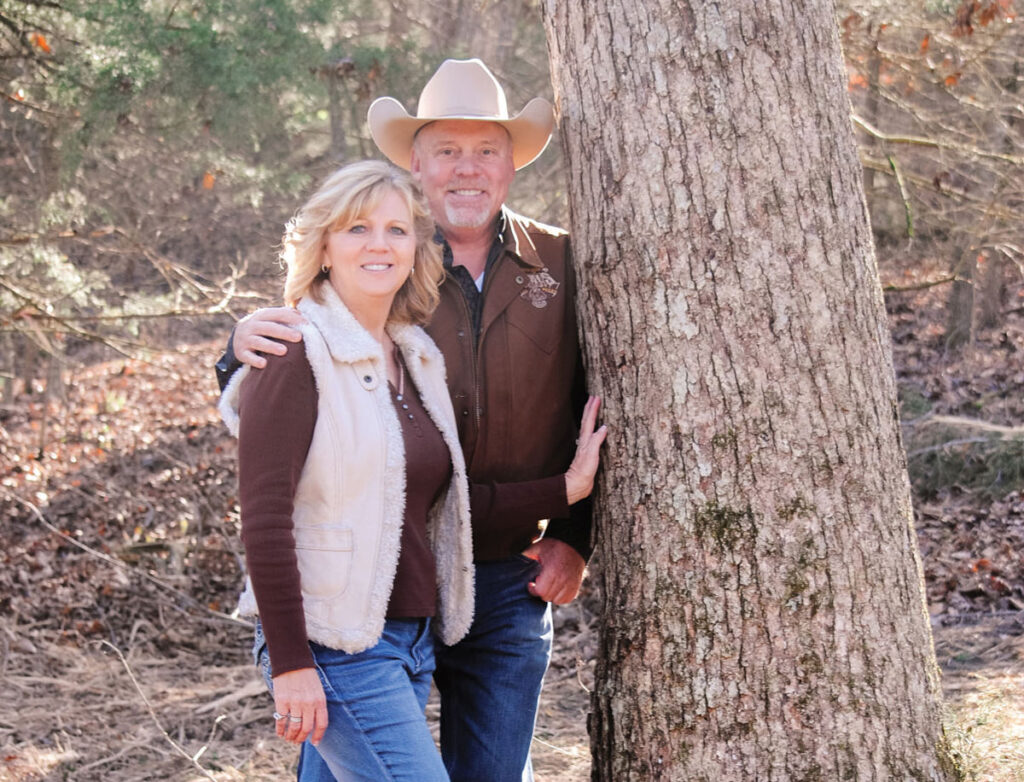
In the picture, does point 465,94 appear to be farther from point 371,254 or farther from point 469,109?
point 371,254

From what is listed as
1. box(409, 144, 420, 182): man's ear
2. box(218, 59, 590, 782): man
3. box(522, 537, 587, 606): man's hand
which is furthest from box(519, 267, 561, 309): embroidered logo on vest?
box(522, 537, 587, 606): man's hand

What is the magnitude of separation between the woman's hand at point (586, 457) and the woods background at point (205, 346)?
1.69 metres

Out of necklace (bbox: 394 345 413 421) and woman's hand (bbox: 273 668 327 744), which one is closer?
woman's hand (bbox: 273 668 327 744)

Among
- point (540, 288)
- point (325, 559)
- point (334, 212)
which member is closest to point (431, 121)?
point (540, 288)

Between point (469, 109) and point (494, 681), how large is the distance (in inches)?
71.6

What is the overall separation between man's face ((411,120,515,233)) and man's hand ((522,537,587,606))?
105 cm

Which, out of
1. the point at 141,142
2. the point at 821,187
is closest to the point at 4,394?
the point at 141,142

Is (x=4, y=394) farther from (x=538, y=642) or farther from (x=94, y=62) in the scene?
(x=538, y=642)

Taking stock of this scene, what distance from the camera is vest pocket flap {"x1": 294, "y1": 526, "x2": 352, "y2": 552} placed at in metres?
2.62

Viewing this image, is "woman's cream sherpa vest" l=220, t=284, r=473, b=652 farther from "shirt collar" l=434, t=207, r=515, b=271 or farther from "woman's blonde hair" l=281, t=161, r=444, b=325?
"shirt collar" l=434, t=207, r=515, b=271

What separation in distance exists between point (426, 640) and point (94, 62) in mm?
6026

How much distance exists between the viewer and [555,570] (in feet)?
10.9

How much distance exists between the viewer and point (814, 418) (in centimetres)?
274

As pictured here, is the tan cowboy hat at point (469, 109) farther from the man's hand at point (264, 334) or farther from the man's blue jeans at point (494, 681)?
the man's blue jeans at point (494, 681)
